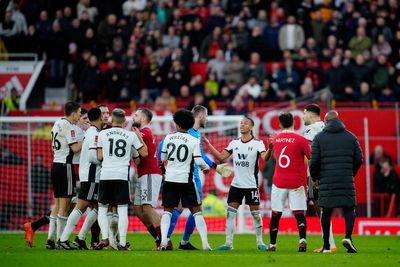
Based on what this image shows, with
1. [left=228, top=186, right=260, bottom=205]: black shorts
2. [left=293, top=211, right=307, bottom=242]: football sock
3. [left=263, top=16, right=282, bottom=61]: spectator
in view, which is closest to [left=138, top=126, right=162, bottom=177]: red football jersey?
[left=228, top=186, right=260, bottom=205]: black shorts

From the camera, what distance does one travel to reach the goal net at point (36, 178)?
27547mm

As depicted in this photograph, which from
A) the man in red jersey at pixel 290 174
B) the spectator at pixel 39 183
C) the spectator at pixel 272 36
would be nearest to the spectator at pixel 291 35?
the spectator at pixel 272 36

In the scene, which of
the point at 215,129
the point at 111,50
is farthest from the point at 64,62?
the point at 215,129

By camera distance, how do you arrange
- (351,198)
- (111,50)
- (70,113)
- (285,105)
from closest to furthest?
(351,198) → (70,113) → (285,105) → (111,50)

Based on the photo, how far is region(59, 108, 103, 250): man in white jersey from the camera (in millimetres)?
18375

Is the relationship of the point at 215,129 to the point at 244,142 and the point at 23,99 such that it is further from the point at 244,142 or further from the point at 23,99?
the point at 244,142

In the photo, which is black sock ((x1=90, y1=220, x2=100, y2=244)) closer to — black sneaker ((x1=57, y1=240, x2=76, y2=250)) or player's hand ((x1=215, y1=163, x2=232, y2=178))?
black sneaker ((x1=57, y1=240, x2=76, y2=250))

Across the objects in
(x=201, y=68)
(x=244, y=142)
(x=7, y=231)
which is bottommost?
(x=7, y=231)

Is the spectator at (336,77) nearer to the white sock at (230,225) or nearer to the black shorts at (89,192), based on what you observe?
the white sock at (230,225)

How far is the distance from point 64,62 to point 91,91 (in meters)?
1.77

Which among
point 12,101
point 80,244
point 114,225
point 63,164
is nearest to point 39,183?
point 12,101

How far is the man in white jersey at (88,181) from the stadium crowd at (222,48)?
10422mm

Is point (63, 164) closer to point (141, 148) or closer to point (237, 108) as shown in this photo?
point (141, 148)

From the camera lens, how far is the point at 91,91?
31.3 meters
